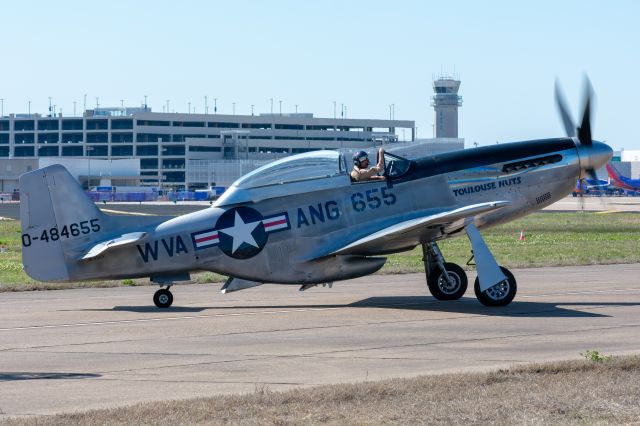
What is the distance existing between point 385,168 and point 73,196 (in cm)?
524

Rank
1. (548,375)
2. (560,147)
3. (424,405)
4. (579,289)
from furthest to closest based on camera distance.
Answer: (579,289)
(560,147)
(548,375)
(424,405)

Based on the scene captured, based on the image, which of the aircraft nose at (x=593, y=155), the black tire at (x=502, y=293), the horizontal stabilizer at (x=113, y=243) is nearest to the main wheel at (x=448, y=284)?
the black tire at (x=502, y=293)

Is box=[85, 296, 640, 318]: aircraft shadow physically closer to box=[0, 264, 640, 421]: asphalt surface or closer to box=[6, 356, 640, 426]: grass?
box=[0, 264, 640, 421]: asphalt surface

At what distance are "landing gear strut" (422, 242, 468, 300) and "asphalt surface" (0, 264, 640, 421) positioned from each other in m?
0.22

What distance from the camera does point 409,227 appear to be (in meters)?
18.1

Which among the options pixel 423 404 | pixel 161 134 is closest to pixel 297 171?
pixel 423 404

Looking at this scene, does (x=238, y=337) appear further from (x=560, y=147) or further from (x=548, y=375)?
(x=560, y=147)

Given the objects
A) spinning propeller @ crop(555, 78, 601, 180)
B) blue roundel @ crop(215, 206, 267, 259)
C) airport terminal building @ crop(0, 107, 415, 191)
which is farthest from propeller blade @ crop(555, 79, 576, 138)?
airport terminal building @ crop(0, 107, 415, 191)

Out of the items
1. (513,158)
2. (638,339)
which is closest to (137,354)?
(638,339)

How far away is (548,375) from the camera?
11.3m

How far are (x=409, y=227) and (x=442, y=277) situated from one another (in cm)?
191

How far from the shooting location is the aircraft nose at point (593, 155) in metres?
19.6

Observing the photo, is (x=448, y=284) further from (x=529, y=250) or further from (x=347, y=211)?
(x=529, y=250)

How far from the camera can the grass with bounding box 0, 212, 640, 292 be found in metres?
26.5
